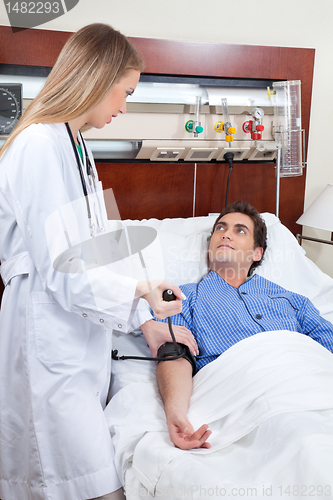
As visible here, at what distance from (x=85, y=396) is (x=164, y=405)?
12.4 inches

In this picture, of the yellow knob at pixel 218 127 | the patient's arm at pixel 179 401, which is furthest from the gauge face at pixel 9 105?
the patient's arm at pixel 179 401

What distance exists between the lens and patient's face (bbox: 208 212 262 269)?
2.04 meters

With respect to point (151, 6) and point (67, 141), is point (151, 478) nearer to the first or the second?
point (67, 141)

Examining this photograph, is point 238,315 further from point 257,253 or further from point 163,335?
point 257,253

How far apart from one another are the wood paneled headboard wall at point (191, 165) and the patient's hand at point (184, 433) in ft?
4.72

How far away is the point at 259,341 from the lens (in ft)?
4.80

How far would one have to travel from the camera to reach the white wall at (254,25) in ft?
7.61

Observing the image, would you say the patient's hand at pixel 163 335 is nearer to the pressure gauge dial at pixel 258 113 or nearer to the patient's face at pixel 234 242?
the patient's face at pixel 234 242

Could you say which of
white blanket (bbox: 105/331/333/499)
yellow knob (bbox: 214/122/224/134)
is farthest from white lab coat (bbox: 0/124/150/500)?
yellow knob (bbox: 214/122/224/134)

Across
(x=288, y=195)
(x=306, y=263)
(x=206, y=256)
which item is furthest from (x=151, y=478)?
(x=288, y=195)

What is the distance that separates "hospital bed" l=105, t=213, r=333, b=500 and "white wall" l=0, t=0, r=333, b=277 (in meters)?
1.69

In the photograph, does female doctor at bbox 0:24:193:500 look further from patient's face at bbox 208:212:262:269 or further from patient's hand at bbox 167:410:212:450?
patient's face at bbox 208:212:262:269

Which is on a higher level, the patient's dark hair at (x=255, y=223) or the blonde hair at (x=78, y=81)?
the blonde hair at (x=78, y=81)

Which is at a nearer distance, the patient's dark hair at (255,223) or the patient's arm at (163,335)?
the patient's arm at (163,335)
